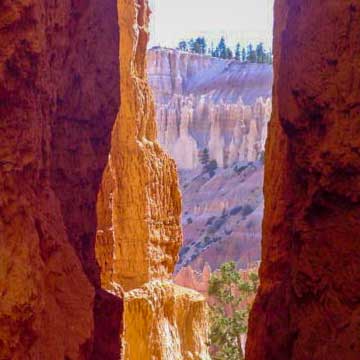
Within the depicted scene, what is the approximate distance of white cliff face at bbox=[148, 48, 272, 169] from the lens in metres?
60.8

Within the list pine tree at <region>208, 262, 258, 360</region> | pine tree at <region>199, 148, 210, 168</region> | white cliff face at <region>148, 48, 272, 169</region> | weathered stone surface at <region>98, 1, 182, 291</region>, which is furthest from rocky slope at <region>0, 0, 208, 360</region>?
pine tree at <region>199, 148, 210, 168</region>

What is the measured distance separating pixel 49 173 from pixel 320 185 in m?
2.15

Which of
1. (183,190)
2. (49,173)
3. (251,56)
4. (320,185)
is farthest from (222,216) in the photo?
(49,173)

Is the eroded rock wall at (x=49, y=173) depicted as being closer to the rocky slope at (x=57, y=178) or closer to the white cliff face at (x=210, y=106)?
Answer: the rocky slope at (x=57, y=178)

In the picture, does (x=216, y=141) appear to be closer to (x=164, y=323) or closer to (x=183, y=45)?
(x=183, y=45)

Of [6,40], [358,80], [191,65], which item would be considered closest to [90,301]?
[6,40]

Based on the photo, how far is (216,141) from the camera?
62.0m

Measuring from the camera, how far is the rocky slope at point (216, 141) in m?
47.2

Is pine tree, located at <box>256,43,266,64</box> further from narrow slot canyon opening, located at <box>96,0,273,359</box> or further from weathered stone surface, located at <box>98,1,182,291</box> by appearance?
weathered stone surface, located at <box>98,1,182,291</box>

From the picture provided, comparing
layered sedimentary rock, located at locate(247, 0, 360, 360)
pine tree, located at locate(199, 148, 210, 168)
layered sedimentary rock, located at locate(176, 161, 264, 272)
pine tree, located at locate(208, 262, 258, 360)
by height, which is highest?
layered sedimentary rock, located at locate(247, 0, 360, 360)

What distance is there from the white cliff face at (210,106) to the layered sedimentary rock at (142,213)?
4189 centimetres

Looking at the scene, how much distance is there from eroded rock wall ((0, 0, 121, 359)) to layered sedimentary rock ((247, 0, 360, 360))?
1723 mm

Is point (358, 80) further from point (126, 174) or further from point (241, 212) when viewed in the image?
point (241, 212)

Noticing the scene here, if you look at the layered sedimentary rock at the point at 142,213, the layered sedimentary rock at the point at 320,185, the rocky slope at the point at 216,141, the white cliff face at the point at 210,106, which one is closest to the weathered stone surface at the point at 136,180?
the layered sedimentary rock at the point at 142,213
